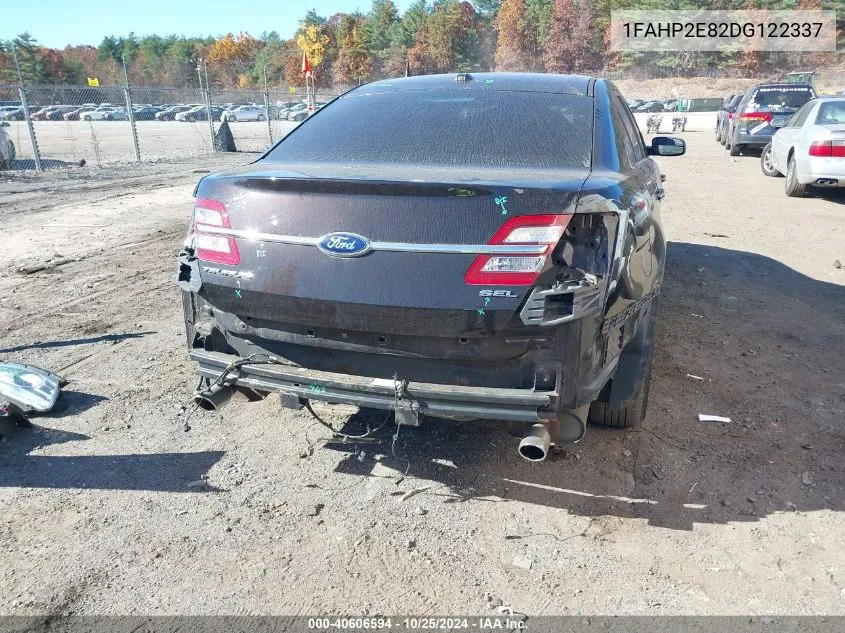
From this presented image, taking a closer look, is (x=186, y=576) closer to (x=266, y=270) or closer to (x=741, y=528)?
(x=266, y=270)

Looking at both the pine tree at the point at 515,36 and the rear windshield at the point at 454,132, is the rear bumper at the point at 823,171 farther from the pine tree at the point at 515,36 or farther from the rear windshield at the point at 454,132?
the pine tree at the point at 515,36

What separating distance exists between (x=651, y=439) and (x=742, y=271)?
4141mm

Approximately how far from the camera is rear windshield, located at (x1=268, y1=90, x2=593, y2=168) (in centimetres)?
311

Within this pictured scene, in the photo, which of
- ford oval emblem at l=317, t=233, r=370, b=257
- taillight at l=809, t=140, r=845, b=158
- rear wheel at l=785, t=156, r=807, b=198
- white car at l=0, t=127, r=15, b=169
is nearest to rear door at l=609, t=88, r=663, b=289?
ford oval emblem at l=317, t=233, r=370, b=257

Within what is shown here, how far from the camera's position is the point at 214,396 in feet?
9.57

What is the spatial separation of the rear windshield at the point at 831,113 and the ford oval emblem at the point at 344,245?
1045 centimetres

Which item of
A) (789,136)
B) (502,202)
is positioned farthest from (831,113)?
(502,202)

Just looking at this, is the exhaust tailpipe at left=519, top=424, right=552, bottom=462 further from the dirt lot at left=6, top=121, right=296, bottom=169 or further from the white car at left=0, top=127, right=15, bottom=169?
the dirt lot at left=6, top=121, right=296, bottom=169

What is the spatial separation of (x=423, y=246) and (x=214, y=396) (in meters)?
1.15

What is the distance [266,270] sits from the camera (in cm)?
272

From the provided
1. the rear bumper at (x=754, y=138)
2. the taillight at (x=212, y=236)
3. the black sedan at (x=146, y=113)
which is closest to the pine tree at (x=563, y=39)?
the black sedan at (x=146, y=113)

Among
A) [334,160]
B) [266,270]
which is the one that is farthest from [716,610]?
[334,160]

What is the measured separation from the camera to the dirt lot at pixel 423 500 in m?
2.43

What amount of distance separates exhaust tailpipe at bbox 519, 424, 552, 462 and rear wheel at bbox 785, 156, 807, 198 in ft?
33.7
